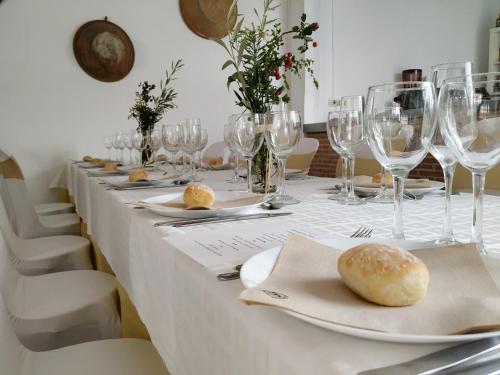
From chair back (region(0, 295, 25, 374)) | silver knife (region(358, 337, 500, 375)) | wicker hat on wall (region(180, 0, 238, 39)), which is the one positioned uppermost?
wicker hat on wall (region(180, 0, 238, 39))

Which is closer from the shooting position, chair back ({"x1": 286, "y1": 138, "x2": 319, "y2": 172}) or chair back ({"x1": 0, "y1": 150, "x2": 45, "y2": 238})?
chair back ({"x1": 0, "y1": 150, "x2": 45, "y2": 238})

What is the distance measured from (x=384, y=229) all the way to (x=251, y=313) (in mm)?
369

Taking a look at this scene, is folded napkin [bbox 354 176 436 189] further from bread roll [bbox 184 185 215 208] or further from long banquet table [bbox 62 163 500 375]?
bread roll [bbox 184 185 215 208]

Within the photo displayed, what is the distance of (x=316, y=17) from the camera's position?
4.28 metres

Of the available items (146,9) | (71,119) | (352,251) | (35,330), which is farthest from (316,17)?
(352,251)

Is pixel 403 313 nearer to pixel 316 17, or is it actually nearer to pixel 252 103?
pixel 252 103

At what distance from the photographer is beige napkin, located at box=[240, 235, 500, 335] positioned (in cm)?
29

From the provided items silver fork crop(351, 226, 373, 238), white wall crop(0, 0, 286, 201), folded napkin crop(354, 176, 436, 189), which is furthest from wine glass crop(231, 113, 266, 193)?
white wall crop(0, 0, 286, 201)

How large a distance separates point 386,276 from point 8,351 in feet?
1.95

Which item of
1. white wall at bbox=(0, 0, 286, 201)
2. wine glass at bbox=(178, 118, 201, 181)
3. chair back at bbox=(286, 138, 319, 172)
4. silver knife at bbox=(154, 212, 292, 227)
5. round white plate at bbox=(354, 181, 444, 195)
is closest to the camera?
silver knife at bbox=(154, 212, 292, 227)

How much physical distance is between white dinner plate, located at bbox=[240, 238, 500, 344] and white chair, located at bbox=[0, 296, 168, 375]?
19.0 inches

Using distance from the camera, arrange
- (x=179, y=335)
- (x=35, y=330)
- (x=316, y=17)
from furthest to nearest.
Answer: (x=316, y=17)
(x=35, y=330)
(x=179, y=335)

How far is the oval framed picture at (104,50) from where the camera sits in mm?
3633

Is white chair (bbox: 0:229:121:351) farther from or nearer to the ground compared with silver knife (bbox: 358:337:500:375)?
nearer to the ground
